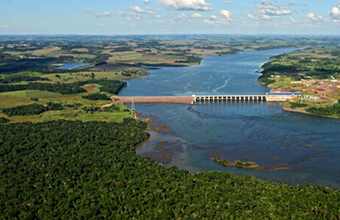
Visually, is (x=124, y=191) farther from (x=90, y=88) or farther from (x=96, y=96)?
(x=90, y=88)

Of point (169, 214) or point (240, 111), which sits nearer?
point (169, 214)

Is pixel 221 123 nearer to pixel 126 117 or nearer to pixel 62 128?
pixel 126 117

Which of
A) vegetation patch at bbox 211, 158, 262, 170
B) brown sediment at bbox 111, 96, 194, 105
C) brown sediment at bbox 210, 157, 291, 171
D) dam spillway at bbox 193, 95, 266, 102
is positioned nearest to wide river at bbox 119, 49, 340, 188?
brown sediment at bbox 210, 157, 291, 171

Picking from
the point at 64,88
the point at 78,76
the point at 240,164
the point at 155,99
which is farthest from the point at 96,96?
the point at 240,164

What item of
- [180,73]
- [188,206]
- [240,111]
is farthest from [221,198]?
[180,73]

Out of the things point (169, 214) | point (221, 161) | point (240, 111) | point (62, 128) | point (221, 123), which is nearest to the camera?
point (169, 214)

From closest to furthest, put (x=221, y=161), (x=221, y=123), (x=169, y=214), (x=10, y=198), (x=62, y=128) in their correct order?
(x=169, y=214) → (x=10, y=198) → (x=221, y=161) → (x=62, y=128) → (x=221, y=123)
